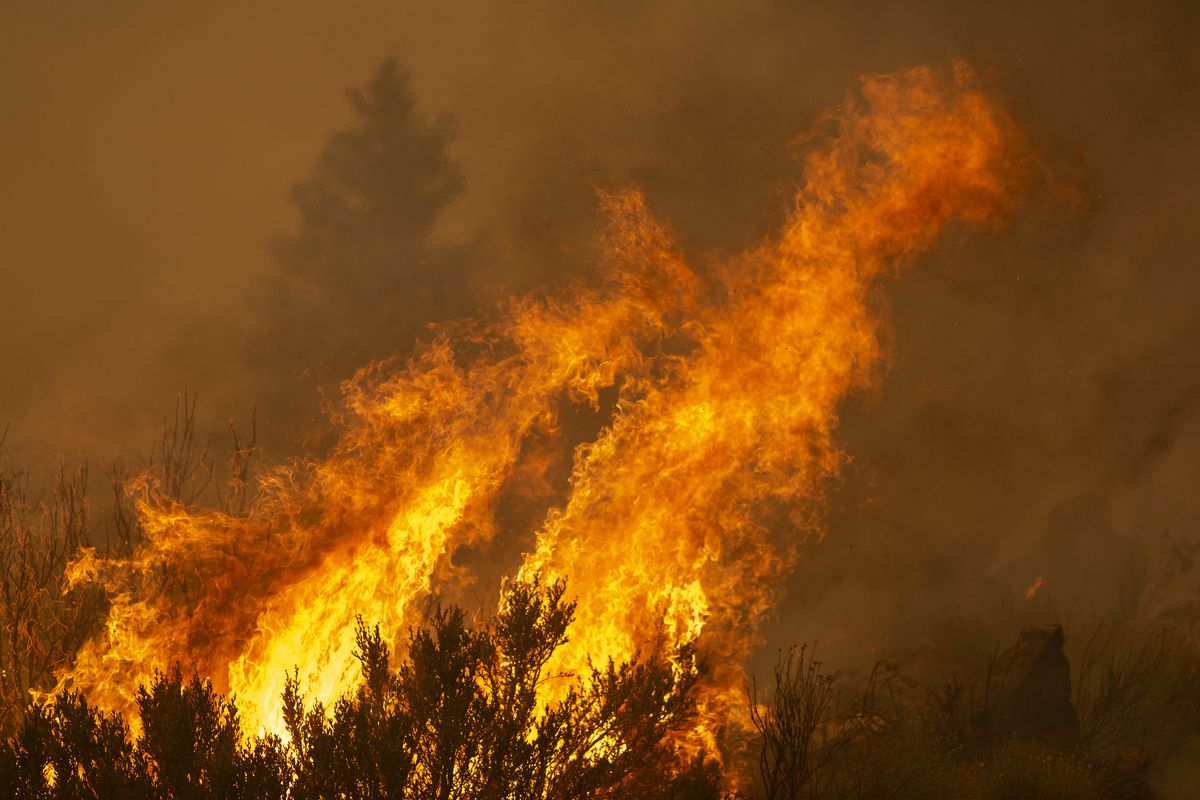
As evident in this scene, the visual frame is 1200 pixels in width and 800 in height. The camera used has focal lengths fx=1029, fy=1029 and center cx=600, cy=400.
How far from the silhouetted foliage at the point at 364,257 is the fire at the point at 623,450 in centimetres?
794

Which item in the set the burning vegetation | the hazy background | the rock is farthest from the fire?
the hazy background

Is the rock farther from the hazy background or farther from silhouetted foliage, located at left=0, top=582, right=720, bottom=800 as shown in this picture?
silhouetted foliage, located at left=0, top=582, right=720, bottom=800

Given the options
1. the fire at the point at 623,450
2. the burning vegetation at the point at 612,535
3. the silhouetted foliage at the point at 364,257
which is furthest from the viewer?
the silhouetted foliage at the point at 364,257

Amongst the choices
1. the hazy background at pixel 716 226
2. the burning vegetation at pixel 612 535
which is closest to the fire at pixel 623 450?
the burning vegetation at pixel 612 535

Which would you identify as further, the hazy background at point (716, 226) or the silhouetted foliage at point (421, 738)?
the hazy background at point (716, 226)

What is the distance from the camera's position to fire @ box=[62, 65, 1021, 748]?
7543 mm

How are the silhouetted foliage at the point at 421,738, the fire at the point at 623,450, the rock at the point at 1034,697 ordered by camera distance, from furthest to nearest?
the rock at the point at 1034,697
the fire at the point at 623,450
the silhouetted foliage at the point at 421,738

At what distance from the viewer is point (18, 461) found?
570 inches

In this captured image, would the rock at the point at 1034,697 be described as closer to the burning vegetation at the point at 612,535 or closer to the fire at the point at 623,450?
the burning vegetation at the point at 612,535

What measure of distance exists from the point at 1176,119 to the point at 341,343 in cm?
1221

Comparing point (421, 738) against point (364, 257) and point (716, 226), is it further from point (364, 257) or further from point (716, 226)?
point (364, 257)

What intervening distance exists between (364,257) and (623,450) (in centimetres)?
1005

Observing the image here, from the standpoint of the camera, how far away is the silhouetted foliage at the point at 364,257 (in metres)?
16.2

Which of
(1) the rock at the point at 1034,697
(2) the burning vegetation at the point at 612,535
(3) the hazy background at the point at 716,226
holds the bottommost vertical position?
(1) the rock at the point at 1034,697
